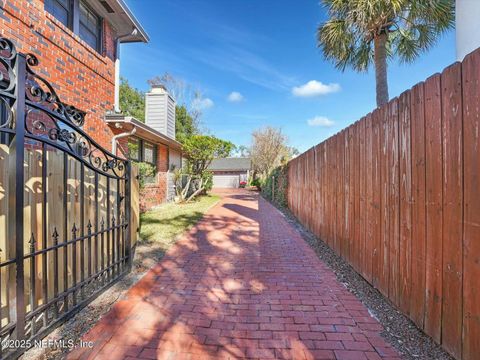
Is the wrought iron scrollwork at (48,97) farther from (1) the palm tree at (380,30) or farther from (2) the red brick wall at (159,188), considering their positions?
(1) the palm tree at (380,30)

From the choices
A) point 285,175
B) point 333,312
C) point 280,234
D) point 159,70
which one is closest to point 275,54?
point 285,175

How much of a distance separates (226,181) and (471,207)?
35506 mm

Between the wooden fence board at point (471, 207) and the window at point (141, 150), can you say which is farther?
the window at point (141, 150)

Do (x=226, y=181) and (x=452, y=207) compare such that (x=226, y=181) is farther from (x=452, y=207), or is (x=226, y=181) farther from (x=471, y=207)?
(x=471, y=207)

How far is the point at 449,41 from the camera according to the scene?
25.0 feet

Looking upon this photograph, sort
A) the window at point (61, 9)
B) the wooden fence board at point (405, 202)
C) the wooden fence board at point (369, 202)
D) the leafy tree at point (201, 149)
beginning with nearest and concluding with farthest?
the wooden fence board at point (405, 202) < the wooden fence board at point (369, 202) < the window at point (61, 9) < the leafy tree at point (201, 149)

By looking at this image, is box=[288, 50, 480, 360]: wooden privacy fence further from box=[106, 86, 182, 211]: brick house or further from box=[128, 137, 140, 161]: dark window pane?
box=[128, 137, 140, 161]: dark window pane

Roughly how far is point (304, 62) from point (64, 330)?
13.7 metres

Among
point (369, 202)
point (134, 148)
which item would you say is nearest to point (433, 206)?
point (369, 202)

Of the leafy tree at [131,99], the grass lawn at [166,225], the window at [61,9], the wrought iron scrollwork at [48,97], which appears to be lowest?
the grass lawn at [166,225]

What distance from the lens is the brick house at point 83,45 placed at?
14.1ft

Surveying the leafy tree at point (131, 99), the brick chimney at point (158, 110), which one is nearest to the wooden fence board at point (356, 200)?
the brick chimney at point (158, 110)

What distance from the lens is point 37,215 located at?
251cm

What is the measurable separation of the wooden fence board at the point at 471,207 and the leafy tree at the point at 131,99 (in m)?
29.8
